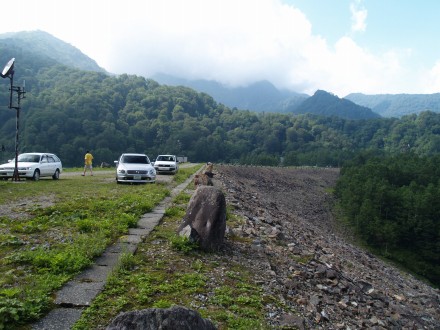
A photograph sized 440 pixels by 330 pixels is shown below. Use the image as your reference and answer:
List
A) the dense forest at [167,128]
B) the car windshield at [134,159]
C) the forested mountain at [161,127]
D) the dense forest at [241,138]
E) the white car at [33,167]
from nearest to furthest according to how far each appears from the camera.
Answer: the white car at [33,167], the car windshield at [134,159], the dense forest at [241,138], the dense forest at [167,128], the forested mountain at [161,127]

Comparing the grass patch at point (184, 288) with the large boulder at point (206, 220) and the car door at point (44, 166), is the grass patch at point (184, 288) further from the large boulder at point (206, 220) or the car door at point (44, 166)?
the car door at point (44, 166)

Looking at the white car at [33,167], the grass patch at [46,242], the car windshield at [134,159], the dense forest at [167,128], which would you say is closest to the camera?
the grass patch at [46,242]

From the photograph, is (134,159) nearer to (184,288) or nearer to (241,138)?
(184,288)

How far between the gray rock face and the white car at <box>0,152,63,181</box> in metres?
20.6

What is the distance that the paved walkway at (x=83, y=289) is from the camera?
15.5ft

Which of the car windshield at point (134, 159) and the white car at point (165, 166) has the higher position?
the car windshield at point (134, 159)

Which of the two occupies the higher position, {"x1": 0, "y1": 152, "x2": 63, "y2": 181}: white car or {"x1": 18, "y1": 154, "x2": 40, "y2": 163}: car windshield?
{"x1": 18, "y1": 154, "x2": 40, "y2": 163}: car windshield

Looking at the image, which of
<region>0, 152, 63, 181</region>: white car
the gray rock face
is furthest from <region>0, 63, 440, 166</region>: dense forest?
the gray rock face

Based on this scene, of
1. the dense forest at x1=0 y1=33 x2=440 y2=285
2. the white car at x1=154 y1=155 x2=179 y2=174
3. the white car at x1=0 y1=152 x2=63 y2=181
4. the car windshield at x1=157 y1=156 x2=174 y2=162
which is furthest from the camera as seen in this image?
the dense forest at x1=0 y1=33 x2=440 y2=285

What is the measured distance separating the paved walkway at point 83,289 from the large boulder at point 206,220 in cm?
130

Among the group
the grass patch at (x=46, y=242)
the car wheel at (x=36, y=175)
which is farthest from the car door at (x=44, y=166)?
the grass patch at (x=46, y=242)

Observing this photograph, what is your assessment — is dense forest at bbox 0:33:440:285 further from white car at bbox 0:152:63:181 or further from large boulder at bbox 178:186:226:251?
large boulder at bbox 178:186:226:251

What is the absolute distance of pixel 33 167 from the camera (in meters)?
21.2

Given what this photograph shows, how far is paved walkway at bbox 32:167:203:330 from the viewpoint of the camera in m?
4.73
